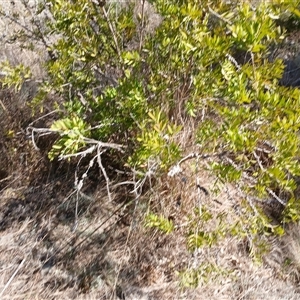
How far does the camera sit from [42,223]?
263 cm

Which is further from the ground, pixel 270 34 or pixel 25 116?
pixel 270 34

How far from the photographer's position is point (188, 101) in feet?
6.68

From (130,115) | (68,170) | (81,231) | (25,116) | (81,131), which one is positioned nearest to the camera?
(81,131)

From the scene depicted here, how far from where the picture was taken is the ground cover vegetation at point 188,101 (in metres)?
1.66

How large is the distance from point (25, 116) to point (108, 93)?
1087 mm

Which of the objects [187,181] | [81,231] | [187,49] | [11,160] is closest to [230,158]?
[187,181]

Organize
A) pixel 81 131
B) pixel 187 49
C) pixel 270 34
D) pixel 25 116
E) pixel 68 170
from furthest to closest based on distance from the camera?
pixel 25 116
pixel 68 170
pixel 81 131
pixel 187 49
pixel 270 34

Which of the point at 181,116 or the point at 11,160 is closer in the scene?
the point at 181,116

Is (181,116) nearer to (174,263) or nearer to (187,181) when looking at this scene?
(187,181)

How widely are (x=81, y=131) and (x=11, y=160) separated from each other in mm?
1197

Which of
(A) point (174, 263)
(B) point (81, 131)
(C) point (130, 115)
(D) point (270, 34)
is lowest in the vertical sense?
(A) point (174, 263)

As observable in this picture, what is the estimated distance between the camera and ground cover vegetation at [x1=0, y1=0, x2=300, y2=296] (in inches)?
65.5

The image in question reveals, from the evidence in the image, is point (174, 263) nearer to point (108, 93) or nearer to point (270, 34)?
point (108, 93)

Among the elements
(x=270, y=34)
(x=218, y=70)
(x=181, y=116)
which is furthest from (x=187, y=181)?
(x=270, y=34)
